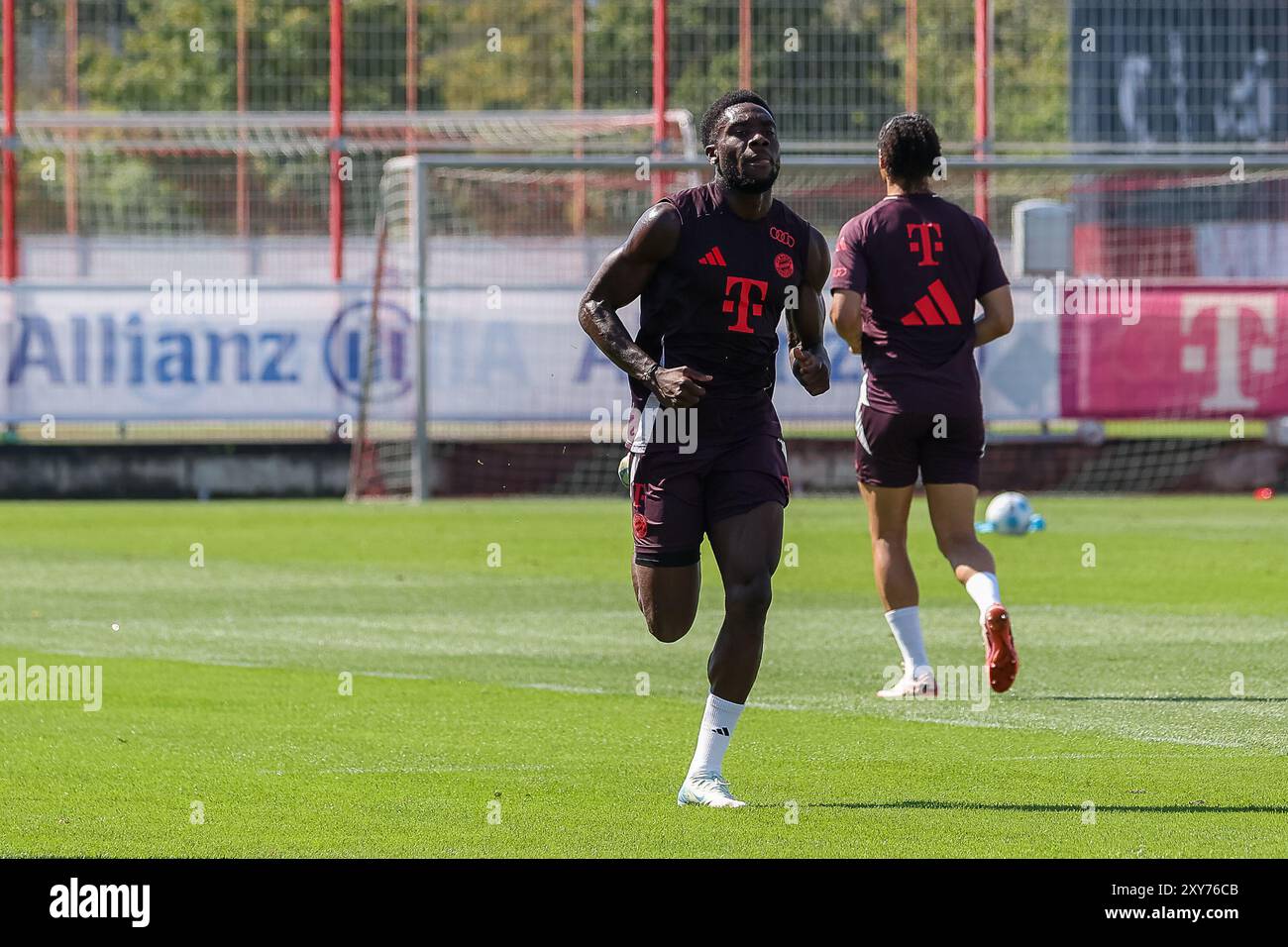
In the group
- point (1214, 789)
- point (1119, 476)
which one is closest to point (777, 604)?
point (1214, 789)

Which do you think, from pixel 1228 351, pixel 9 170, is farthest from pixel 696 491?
pixel 9 170

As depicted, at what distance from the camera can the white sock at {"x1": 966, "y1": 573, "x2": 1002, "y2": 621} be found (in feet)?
28.9

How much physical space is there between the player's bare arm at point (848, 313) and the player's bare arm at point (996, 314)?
1.67 ft

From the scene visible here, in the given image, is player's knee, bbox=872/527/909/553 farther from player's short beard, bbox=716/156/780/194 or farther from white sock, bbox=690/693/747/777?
player's short beard, bbox=716/156/780/194

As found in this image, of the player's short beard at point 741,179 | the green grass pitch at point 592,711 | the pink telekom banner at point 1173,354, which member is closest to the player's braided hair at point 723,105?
the player's short beard at point 741,179

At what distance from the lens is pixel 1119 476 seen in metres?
21.7

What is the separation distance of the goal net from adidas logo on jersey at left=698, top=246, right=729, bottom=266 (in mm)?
13302

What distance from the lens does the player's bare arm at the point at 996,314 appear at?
9.33 metres

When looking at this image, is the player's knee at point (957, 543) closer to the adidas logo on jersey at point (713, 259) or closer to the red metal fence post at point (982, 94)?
the adidas logo on jersey at point (713, 259)

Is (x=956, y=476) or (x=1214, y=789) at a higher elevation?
(x=956, y=476)

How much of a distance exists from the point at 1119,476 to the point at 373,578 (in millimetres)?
9560

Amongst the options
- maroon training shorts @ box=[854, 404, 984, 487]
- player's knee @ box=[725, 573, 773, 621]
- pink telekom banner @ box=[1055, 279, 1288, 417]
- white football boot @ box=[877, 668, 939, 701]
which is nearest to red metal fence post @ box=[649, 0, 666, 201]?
pink telekom banner @ box=[1055, 279, 1288, 417]

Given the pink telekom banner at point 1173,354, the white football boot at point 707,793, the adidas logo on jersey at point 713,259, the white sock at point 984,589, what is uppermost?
the adidas logo on jersey at point 713,259
